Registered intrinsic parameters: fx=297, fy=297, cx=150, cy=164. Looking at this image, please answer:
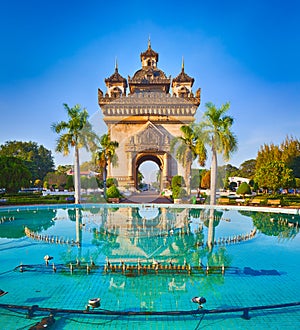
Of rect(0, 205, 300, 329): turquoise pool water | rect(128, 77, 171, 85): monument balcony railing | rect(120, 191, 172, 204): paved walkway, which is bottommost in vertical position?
rect(0, 205, 300, 329): turquoise pool water

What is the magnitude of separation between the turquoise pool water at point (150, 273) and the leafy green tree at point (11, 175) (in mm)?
18680

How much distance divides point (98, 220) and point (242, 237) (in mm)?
9649

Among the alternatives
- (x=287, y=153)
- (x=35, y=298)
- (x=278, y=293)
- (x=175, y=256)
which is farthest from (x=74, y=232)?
(x=287, y=153)

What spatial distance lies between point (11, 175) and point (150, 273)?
2920 cm

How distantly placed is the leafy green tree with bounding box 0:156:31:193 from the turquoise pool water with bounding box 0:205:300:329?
18.7 meters

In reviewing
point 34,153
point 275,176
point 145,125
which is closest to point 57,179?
point 34,153

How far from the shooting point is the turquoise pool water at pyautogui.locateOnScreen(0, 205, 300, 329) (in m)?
6.59

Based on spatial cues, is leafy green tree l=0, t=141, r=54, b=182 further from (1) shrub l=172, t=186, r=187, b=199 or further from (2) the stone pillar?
(1) shrub l=172, t=186, r=187, b=199

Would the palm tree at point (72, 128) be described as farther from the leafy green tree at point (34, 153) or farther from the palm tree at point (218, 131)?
the leafy green tree at point (34, 153)

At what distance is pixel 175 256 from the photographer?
11.3 m

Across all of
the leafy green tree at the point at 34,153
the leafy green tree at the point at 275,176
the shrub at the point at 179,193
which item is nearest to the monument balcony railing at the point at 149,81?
the leafy green tree at the point at 275,176

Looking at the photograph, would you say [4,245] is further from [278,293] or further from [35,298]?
[278,293]

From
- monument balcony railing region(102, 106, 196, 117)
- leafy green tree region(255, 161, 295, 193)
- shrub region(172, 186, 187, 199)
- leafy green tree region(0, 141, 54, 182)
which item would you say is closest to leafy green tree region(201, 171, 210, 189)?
leafy green tree region(255, 161, 295, 193)

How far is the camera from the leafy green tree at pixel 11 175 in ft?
109
